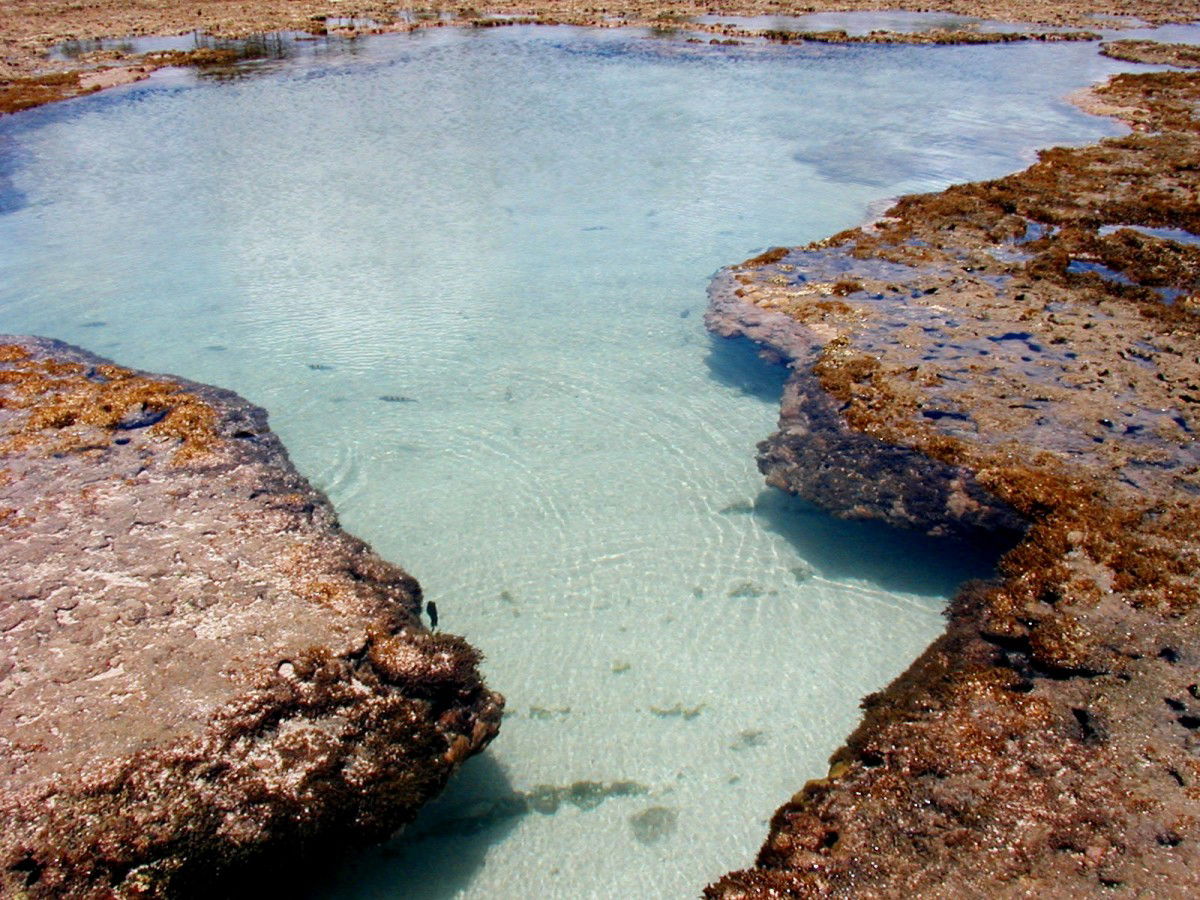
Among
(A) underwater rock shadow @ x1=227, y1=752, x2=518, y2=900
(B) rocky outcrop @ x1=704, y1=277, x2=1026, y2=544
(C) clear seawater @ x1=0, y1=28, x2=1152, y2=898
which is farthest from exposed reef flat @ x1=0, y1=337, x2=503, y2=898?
(B) rocky outcrop @ x1=704, y1=277, x2=1026, y2=544

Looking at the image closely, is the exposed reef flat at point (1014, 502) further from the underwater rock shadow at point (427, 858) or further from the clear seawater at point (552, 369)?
the underwater rock shadow at point (427, 858)

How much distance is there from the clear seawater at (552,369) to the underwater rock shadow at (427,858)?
0.03 m

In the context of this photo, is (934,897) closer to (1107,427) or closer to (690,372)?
(1107,427)

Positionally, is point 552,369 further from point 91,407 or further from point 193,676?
point 193,676

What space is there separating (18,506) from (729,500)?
7.39m

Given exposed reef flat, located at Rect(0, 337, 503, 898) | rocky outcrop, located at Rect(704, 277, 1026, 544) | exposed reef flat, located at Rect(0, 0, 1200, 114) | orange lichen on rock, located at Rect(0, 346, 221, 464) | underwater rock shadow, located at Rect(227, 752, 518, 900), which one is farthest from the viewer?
exposed reef flat, located at Rect(0, 0, 1200, 114)

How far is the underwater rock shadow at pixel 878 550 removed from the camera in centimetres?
Result: 837

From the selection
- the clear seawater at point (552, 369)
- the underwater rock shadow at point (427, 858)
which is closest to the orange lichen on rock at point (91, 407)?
the clear seawater at point (552, 369)

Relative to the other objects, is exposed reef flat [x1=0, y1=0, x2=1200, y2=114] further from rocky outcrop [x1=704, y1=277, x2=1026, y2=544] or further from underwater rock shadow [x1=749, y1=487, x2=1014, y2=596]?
underwater rock shadow [x1=749, y1=487, x2=1014, y2=596]

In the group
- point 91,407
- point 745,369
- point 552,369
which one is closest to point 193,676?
point 91,407

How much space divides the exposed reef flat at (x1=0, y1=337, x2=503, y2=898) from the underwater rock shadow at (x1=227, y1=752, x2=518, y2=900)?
0.32 m

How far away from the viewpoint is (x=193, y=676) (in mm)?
6090

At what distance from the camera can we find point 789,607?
27.4ft

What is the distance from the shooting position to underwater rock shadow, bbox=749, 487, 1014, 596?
27.5 feet
